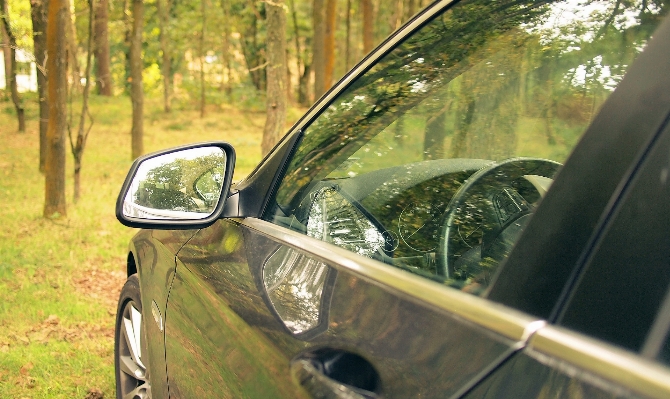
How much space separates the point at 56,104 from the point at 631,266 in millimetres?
8384

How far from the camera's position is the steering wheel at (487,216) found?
1.39 m

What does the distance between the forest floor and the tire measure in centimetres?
94

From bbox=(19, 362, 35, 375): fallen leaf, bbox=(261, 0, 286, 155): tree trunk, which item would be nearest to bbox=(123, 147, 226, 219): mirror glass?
bbox=(19, 362, 35, 375): fallen leaf

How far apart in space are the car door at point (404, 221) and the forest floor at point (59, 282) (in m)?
2.51

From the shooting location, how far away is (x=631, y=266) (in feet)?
3.42

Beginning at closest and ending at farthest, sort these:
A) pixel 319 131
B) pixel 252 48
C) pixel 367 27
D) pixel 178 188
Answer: pixel 319 131 → pixel 178 188 → pixel 367 27 → pixel 252 48

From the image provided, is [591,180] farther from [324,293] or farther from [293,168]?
[293,168]

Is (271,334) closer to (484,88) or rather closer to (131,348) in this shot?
(484,88)

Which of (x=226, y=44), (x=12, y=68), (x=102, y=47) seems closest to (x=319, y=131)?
(x=12, y=68)

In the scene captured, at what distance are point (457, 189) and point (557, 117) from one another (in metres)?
0.35

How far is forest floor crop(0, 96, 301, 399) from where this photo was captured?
4.46 m

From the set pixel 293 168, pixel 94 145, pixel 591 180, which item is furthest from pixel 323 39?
pixel 591 180

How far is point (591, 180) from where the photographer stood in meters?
1.11

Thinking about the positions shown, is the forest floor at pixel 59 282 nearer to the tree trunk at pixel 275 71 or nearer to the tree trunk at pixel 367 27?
the tree trunk at pixel 275 71
